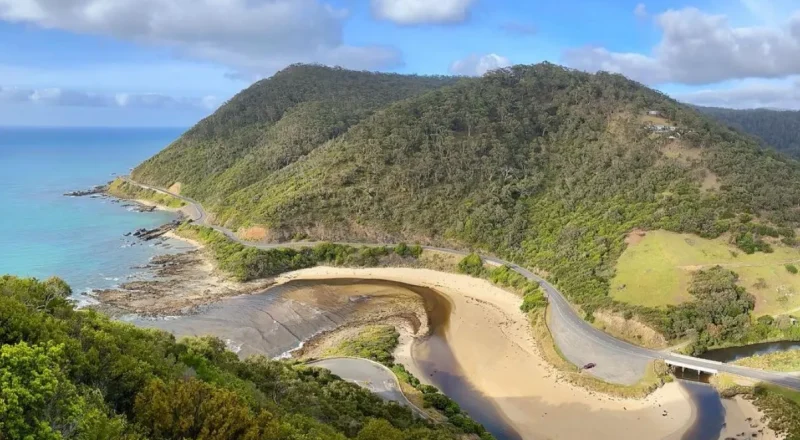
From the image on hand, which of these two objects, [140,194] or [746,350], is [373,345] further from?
[140,194]

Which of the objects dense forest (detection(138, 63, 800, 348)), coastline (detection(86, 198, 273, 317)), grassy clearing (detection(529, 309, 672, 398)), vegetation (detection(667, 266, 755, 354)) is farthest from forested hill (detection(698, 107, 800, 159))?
coastline (detection(86, 198, 273, 317))

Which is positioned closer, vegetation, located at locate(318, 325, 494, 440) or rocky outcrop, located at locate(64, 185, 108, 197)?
vegetation, located at locate(318, 325, 494, 440)

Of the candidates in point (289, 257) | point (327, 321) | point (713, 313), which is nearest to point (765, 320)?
point (713, 313)

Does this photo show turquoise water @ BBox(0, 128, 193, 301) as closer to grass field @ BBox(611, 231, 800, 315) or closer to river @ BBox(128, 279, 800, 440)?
river @ BBox(128, 279, 800, 440)

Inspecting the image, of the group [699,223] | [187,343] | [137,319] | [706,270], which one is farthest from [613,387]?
[137,319]

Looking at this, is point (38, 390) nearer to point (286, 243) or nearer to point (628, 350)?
point (628, 350)

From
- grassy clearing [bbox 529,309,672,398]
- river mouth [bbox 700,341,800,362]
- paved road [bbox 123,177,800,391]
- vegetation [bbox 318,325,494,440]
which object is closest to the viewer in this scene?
vegetation [bbox 318,325,494,440]
